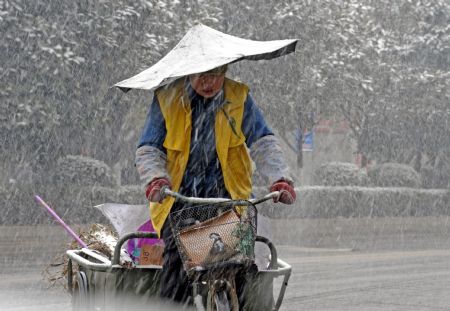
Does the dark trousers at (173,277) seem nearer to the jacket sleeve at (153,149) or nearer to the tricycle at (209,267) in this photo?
the tricycle at (209,267)

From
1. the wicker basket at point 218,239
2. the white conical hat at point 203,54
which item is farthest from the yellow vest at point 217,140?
the wicker basket at point 218,239

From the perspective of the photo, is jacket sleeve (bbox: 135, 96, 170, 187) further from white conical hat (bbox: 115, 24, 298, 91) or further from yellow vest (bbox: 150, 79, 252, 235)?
white conical hat (bbox: 115, 24, 298, 91)

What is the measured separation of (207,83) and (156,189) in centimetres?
69

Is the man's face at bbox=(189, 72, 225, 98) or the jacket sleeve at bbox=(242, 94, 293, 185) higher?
the man's face at bbox=(189, 72, 225, 98)

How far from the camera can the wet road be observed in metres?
9.95

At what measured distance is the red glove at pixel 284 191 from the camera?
5.50 meters

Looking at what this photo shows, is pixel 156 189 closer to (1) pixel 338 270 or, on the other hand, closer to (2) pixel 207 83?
(2) pixel 207 83

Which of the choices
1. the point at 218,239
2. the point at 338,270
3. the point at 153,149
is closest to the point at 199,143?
the point at 153,149

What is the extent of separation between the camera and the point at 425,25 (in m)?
31.1

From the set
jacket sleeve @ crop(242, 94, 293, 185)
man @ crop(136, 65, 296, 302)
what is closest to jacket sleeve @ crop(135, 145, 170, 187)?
man @ crop(136, 65, 296, 302)

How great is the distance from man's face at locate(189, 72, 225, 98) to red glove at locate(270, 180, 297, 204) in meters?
0.59

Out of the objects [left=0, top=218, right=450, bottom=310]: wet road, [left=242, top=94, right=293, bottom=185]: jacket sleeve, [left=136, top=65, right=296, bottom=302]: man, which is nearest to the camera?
[left=136, top=65, right=296, bottom=302]: man

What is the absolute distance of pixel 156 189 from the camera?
5281 millimetres

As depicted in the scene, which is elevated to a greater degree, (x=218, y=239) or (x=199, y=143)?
(x=199, y=143)
